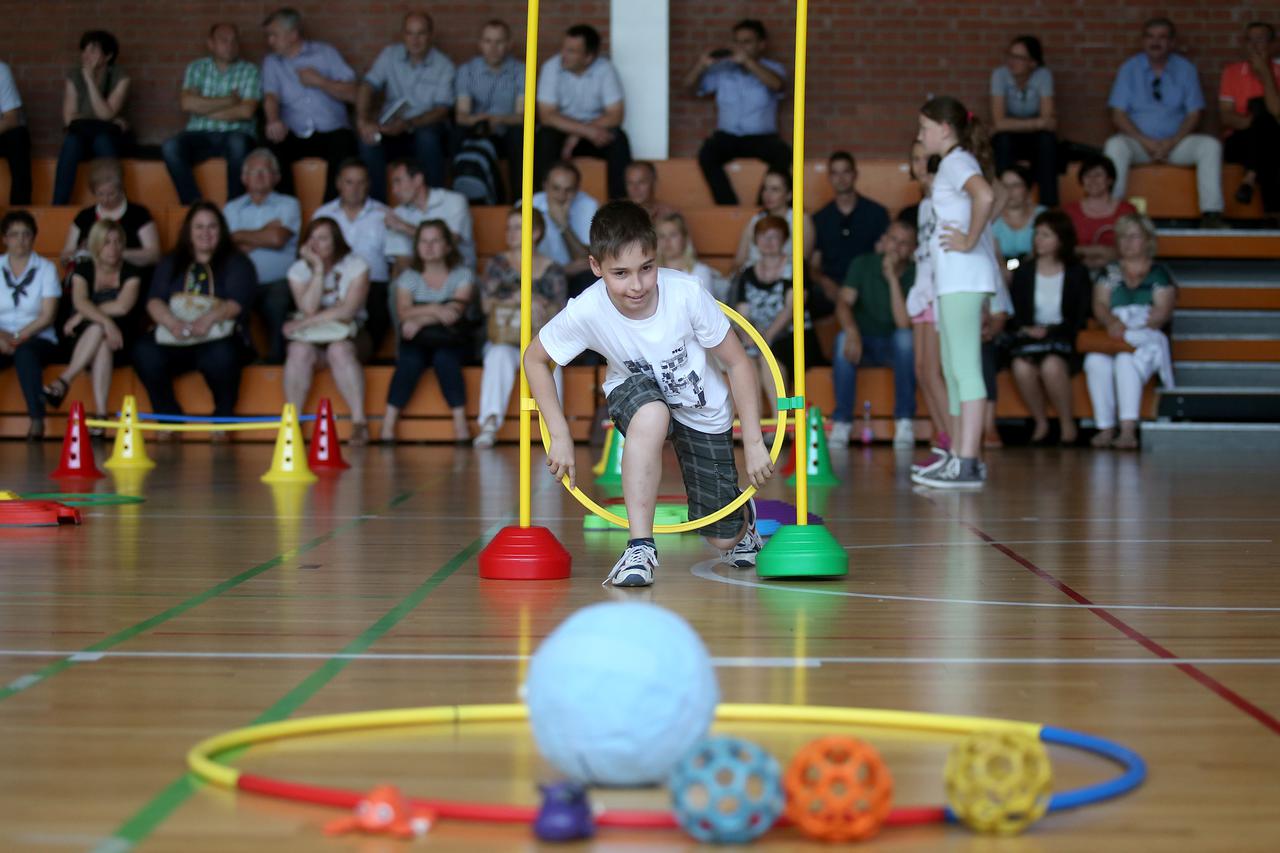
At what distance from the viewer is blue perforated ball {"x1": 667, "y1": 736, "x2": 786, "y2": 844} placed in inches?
73.9

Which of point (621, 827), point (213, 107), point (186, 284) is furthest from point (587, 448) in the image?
point (621, 827)

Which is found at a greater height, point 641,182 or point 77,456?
point 641,182

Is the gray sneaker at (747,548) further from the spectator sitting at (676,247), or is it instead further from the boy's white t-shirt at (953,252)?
the spectator sitting at (676,247)

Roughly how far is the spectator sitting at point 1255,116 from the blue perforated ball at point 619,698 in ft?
32.9

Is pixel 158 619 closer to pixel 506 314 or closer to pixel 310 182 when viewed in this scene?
pixel 506 314

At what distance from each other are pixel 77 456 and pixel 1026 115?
708 centimetres

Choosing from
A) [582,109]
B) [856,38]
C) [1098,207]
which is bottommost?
[1098,207]

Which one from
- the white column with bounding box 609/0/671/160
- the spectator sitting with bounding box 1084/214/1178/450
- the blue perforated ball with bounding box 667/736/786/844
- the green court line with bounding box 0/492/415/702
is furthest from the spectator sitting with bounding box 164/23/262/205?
the blue perforated ball with bounding box 667/736/786/844

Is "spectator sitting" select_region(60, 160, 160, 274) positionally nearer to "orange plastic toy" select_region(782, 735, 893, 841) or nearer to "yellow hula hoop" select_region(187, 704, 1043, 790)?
"yellow hula hoop" select_region(187, 704, 1043, 790)

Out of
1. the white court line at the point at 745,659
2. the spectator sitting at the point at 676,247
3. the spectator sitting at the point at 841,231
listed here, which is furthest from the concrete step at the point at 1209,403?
the white court line at the point at 745,659

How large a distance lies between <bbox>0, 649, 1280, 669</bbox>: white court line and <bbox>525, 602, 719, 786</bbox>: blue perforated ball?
84 centimetres

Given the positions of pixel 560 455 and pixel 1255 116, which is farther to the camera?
pixel 1255 116

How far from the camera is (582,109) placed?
11055 millimetres

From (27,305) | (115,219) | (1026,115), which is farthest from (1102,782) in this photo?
(1026,115)
